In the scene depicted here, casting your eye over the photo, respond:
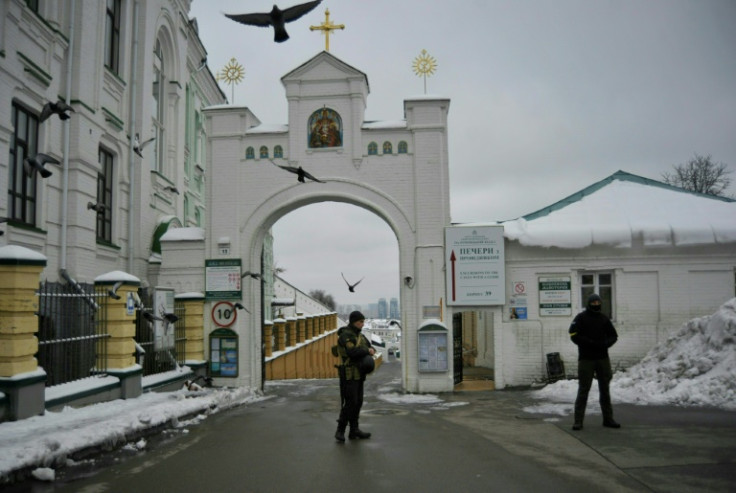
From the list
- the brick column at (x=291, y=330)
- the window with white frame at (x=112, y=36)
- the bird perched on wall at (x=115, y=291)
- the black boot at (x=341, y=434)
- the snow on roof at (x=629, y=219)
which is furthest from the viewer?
the brick column at (x=291, y=330)

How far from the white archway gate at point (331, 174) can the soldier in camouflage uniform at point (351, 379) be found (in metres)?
7.94

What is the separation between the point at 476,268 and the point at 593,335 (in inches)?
287

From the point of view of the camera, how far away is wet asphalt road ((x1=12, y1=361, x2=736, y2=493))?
5.99 m

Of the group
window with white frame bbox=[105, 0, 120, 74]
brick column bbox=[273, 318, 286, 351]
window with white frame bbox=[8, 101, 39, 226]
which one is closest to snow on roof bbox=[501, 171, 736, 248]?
window with white frame bbox=[8, 101, 39, 226]

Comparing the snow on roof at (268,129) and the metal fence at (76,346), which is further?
the snow on roof at (268,129)

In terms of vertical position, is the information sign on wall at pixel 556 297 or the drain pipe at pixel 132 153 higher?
the drain pipe at pixel 132 153

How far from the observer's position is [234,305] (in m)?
16.9

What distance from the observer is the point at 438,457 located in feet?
23.9

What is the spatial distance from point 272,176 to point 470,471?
39.8 ft

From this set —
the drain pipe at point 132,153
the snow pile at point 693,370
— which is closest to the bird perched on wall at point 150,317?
the drain pipe at point 132,153

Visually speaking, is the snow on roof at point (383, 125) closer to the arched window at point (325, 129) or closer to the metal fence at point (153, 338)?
the arched window at point (325, 129)

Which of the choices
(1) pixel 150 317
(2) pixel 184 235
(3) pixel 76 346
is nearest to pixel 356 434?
(3) pixel 76 346

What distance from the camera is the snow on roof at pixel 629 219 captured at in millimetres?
15766

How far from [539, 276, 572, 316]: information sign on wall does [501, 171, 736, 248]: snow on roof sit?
3.07 feet
